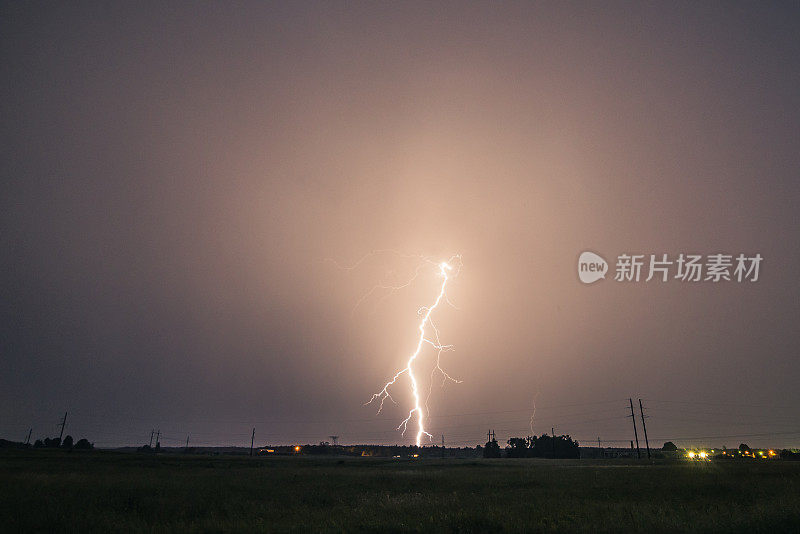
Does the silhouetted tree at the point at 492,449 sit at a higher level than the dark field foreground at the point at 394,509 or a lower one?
lower

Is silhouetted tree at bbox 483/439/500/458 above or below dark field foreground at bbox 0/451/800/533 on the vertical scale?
below

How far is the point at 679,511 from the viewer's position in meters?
13.1

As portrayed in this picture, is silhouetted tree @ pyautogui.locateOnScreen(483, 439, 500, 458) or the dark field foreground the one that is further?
silhouetted tree @ pyautogui.locateOnScreen(483, 439, 500, 458)

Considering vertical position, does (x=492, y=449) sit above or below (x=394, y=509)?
below

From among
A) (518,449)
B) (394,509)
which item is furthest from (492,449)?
(394,509)

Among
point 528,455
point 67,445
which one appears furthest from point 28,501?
point 67,445

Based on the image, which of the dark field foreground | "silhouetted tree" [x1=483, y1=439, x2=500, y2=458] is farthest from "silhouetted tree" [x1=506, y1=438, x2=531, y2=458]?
the dark field foreground

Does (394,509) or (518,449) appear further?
(518,449)

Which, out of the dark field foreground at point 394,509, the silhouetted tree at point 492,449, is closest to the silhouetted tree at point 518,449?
the silhouetted tree at point 492,449

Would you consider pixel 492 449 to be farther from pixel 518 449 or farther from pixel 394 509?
pixel 394 509

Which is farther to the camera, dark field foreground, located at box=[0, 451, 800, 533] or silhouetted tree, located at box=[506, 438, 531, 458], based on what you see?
silhouetted tree, located at box=[506, 438, 531, 458]

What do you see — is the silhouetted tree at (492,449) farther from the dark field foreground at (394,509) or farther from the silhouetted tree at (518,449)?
the dark field foreground at (394,509)

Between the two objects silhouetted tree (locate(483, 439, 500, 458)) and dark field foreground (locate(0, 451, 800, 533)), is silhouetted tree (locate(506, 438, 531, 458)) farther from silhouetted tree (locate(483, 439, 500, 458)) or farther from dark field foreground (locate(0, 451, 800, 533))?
dark field foreground (locate(0, 451, 800, 533))

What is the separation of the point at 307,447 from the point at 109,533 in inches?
6706
